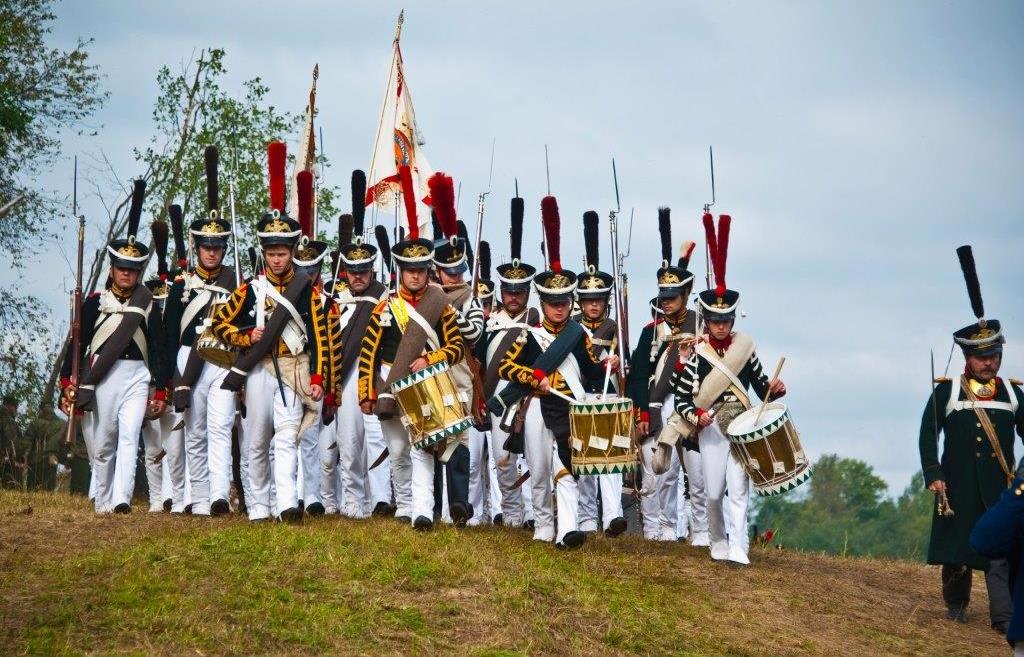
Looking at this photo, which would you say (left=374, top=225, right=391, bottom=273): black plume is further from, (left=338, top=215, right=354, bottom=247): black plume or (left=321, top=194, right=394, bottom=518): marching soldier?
(left=321, top=194, right=394, bottom=518): marching soldier

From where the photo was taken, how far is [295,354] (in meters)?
15.2

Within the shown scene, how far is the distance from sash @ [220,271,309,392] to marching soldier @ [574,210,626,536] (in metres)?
2.81

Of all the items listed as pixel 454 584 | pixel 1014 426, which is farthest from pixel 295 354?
pixel 1014 426

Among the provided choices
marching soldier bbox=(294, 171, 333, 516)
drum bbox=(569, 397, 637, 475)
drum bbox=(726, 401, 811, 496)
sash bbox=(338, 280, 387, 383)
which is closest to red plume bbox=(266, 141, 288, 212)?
marching soldier bbox=(294, 171, 333, 516)

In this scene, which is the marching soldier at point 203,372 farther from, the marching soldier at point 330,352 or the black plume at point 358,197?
the black plume at point 358,197

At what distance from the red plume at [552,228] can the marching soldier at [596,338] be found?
33cm

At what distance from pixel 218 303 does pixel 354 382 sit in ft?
5.08

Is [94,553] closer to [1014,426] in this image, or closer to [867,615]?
[867,615]

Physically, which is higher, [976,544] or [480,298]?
[480,298]

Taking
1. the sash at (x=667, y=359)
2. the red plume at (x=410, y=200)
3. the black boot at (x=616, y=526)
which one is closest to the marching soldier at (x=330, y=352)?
the red plume at (x=410, y=200)

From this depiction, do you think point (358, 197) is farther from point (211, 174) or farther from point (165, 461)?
point (165, 461)

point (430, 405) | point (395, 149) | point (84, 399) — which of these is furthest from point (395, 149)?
point (430, 405)

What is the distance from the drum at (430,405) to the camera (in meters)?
14.4

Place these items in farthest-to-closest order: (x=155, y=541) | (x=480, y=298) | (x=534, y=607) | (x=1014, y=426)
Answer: (x=480, y=298)
(x=1014, y=426)
(x=155, y=541)
(x=534, y=607)
